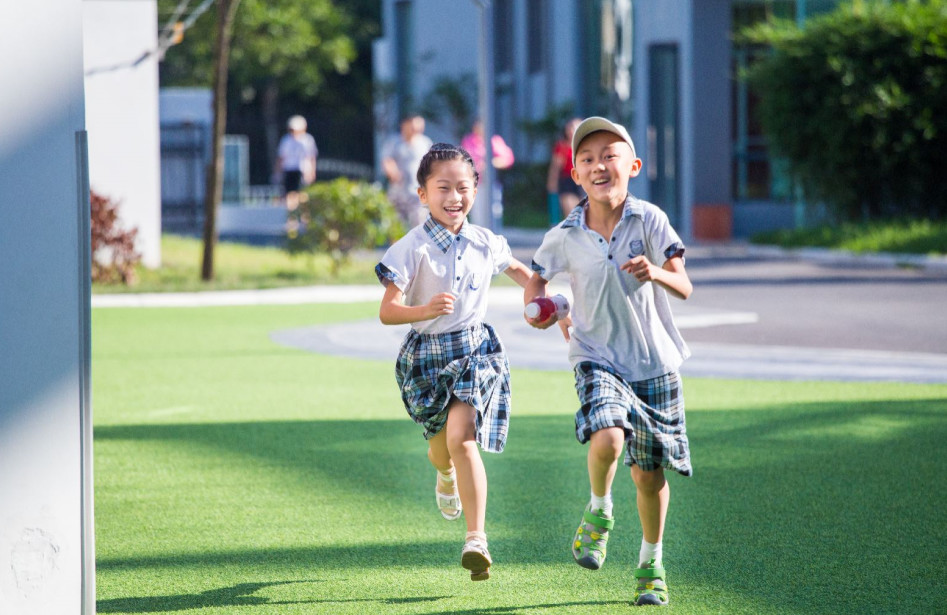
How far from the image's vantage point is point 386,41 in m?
40.6

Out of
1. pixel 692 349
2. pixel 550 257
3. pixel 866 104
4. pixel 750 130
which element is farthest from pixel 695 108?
pixel 550 257

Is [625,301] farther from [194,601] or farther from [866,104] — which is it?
[866,104]

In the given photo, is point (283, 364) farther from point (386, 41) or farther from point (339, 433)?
point (386, 41)

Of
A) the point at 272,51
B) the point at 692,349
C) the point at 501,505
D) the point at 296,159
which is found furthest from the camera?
the point at 272,51

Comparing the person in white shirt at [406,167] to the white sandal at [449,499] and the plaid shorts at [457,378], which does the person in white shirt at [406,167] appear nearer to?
the white sandal at [449,499]

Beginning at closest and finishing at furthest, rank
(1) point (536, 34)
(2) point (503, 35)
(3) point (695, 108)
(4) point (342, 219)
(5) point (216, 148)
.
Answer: (4) point (342, 219) < (5) point (216, 148) < (3) point (695, 108) < (1) point (536, 34) < (2) point (503, 35)

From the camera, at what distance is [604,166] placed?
13.8 ft

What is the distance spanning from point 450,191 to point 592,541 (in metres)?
1.25

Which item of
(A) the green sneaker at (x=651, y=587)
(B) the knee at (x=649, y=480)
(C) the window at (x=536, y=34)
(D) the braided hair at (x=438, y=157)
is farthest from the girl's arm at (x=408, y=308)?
(C) the window at (x=536, y=34)

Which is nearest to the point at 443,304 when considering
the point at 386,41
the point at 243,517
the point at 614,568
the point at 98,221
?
the point at 614,568

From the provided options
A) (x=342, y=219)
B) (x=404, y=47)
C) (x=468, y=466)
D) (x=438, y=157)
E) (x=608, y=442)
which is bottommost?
(x=468, y=466)

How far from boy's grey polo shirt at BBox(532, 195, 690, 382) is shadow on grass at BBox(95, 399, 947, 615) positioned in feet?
2.49

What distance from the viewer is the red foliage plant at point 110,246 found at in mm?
16250

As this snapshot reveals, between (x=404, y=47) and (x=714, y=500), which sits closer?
(x=714, y=500)
